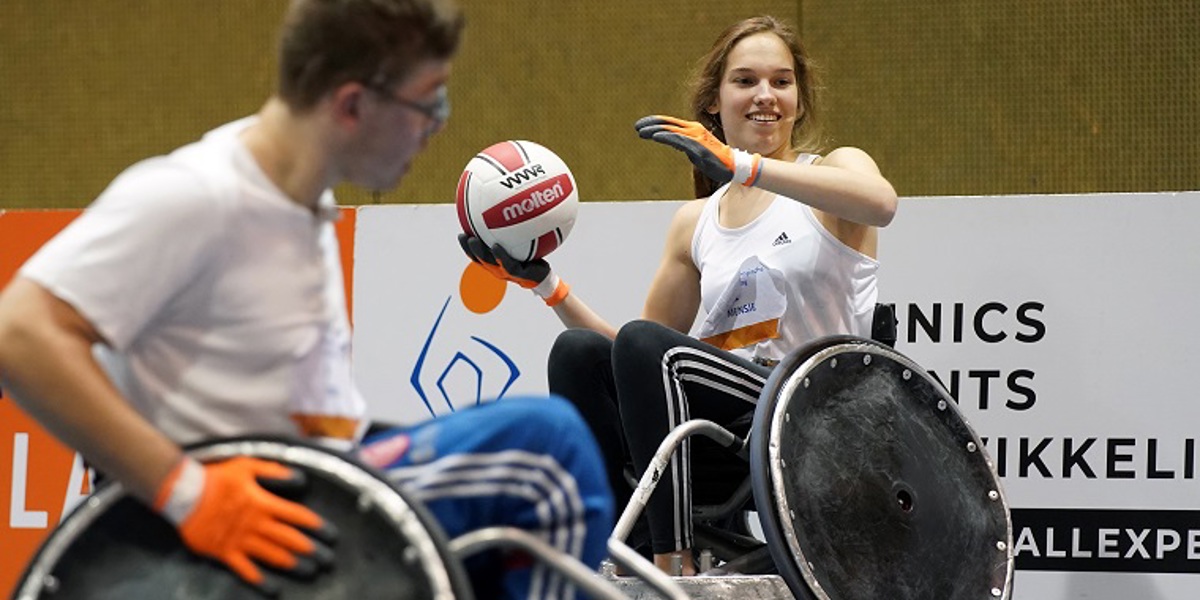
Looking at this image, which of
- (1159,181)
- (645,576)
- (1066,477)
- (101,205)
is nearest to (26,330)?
(101,205)

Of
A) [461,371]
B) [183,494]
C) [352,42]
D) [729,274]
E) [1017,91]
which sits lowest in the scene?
[461,371]

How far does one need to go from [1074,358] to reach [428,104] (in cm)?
214

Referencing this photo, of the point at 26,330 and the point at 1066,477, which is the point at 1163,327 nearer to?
the point at 1066,477

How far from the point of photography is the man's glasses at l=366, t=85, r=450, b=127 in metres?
1.46

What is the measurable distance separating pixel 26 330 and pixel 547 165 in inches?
67.5

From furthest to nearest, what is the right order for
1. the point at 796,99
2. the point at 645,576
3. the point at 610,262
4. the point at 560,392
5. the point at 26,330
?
the point at 610,262
the point at 796,99
the point at 560,392
the point at 645,576
the point at 26,330

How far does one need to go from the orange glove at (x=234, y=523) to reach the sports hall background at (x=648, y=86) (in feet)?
11.9

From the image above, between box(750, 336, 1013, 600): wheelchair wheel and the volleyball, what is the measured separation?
24.6 inches

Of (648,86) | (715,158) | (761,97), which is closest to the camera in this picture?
(715,158)

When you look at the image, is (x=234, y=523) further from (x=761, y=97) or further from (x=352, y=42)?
(x=761, y=97)

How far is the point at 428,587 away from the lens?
1338mm

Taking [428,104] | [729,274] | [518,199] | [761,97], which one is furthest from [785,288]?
[428,104]

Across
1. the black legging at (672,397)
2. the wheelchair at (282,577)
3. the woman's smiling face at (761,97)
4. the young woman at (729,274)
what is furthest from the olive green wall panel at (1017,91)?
the wheelchair at (282,577)

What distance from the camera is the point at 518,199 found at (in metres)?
2.90
